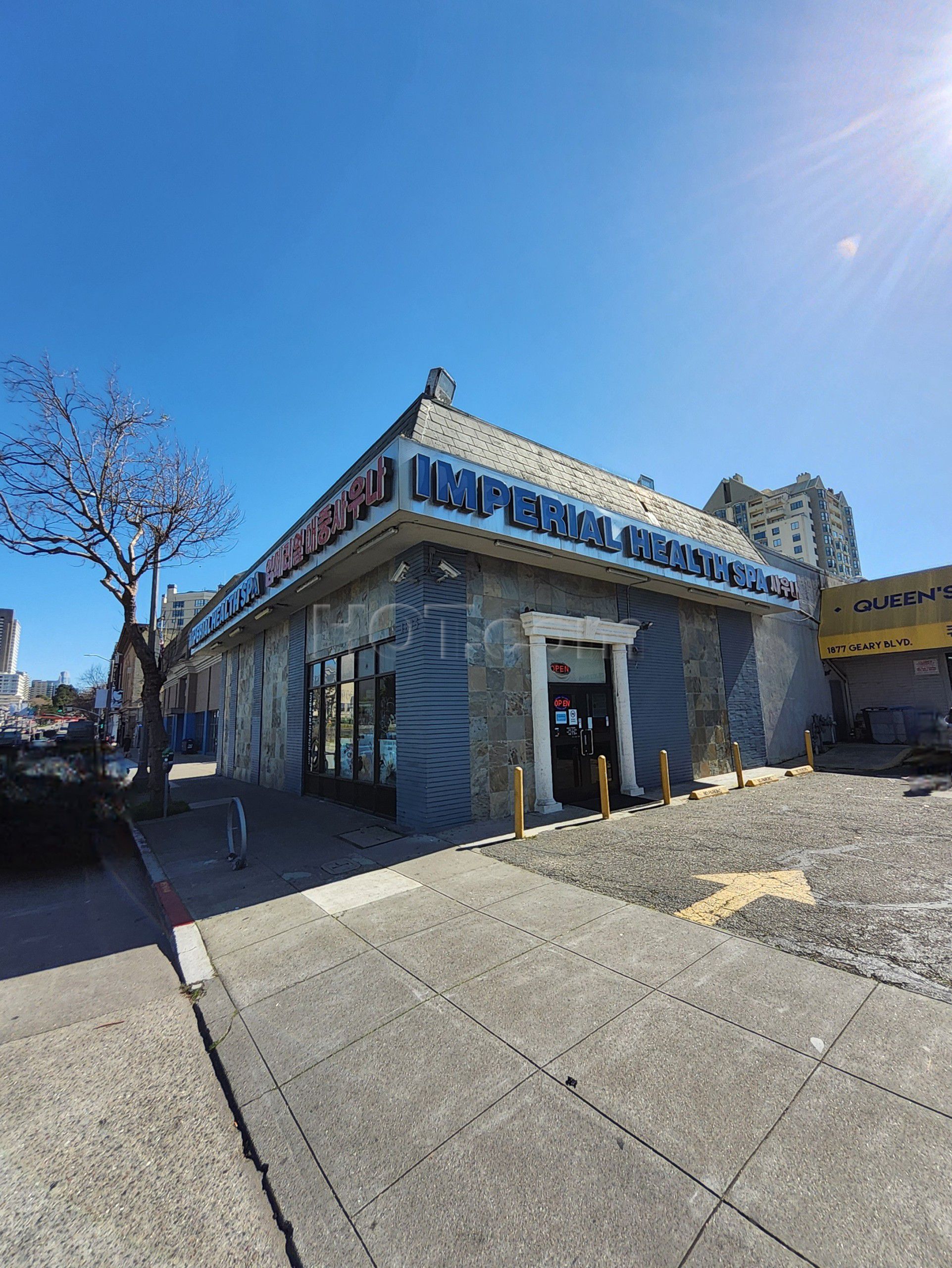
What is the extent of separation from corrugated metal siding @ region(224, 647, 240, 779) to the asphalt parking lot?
1541cm

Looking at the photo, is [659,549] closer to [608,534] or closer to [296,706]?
[608,534]

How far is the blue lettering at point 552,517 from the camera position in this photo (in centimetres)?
923

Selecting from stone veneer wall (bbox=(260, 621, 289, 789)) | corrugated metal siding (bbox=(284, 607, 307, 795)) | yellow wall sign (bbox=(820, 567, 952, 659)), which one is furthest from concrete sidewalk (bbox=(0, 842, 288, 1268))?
yellow wall sign (bbox=(820, 567, 952, 659))

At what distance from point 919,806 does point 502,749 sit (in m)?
7.42

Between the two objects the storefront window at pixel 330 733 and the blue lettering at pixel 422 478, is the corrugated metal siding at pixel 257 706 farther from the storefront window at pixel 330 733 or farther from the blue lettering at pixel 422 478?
the blue lettering at pixel 422 478

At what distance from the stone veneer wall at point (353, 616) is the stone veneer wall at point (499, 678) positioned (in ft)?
5.49

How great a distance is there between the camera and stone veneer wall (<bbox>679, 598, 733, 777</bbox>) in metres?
14.1

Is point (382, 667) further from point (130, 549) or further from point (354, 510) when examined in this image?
point (130, 549)

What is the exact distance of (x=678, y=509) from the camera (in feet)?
47.7

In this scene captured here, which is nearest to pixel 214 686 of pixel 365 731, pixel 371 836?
pixel 365 731

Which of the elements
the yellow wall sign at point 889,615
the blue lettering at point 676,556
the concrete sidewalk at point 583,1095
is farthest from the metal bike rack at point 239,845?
the yellow wall sign at point 889,615

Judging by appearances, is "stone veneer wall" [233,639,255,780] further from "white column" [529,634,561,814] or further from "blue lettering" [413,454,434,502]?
"blue lettering" [413,454,434,502]

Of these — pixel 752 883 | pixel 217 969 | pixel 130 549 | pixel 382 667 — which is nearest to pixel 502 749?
pixel 382 667

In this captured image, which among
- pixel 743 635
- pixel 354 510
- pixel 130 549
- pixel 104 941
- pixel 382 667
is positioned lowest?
pixel 104 941
